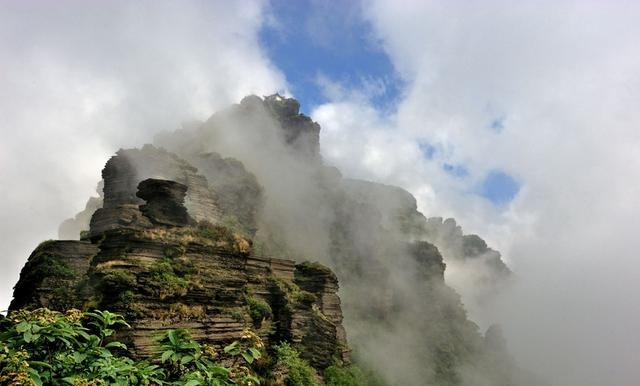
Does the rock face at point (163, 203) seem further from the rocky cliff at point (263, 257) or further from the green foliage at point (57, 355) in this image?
the green foliage at point (57, 355)

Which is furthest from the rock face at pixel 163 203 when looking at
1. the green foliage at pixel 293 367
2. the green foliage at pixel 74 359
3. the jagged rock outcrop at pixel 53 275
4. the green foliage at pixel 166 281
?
the green foliage at pixel 74 359

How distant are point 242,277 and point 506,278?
6050 inches

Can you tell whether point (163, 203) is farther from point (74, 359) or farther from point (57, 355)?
point (74, 359)

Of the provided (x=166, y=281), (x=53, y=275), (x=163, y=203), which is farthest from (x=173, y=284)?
(x=53, y=275)

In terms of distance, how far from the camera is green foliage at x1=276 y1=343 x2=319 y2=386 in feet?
88.8

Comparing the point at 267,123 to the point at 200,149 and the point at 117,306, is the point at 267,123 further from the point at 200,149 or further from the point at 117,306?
the point at 117,306

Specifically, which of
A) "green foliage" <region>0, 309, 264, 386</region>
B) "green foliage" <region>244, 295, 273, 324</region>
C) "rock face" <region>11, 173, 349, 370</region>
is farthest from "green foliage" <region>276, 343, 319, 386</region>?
"green foliage" <region>0, 309, 264, 386</region>

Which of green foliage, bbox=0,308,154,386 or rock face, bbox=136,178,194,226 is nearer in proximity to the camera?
green foliage, bbox=0,308,154,386

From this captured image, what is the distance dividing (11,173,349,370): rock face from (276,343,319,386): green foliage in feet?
3.32

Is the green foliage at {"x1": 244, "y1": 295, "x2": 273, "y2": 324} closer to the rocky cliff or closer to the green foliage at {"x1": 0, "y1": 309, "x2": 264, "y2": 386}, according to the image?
the rocky cliff

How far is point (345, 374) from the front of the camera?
33.8 metres

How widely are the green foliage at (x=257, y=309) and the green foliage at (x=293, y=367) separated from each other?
7.12 feet

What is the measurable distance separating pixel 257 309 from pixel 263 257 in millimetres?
6184

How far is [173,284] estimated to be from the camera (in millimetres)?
21250
